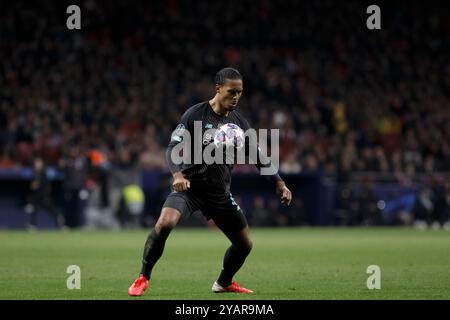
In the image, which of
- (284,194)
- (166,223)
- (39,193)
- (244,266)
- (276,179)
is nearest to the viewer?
(166,223)

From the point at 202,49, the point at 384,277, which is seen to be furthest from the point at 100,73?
the point at 384,277

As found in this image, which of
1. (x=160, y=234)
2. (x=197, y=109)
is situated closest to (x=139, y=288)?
(x=160, y=234)

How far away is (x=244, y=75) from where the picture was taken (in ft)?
118

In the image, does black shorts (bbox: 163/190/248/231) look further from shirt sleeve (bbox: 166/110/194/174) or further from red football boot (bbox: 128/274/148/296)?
red football boot (bbox: 128/274/148/296)

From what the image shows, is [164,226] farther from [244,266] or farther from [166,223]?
[244,266]

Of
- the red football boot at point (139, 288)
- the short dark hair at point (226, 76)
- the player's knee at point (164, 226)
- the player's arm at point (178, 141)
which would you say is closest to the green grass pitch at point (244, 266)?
the red football boot at point (139, 288)

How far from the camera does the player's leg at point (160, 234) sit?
10320 mm

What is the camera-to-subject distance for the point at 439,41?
41.2 metres

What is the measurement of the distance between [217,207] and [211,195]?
0.15 meters

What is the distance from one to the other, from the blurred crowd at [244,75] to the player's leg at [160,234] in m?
18.9

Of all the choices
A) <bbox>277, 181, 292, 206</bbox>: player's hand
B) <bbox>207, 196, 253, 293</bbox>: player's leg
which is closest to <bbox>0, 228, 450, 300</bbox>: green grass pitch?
<bbox>207, 196, 253, 293</bbox>: player's leg

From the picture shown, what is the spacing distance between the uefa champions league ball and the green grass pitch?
1.70m

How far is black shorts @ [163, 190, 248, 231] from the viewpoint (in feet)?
35.0
